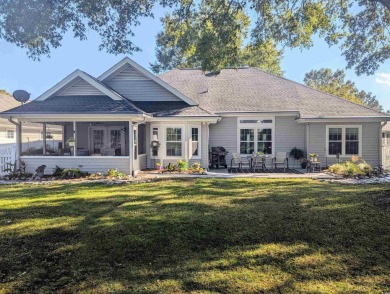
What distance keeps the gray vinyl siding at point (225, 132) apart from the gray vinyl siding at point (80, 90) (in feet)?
20.6

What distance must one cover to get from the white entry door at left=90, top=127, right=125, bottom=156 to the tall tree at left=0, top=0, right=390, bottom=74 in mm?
7035

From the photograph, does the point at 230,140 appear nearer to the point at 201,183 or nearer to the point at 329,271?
the point at 201,183

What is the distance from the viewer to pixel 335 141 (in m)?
15.6

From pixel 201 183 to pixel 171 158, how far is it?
461 centimetres

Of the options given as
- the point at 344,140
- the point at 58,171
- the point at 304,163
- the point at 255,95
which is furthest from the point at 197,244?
the point at 255,95

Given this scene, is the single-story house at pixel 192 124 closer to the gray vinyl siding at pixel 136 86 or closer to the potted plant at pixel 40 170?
the gray vinyl siding at pixel 136 86

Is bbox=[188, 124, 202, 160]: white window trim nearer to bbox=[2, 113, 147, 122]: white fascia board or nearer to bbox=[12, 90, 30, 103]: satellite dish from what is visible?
bbox=[2, 113, 147, 122]: white fascia board

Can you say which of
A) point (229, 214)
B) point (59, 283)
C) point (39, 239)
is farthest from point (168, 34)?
point (59, 283)

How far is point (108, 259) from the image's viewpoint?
4211mm

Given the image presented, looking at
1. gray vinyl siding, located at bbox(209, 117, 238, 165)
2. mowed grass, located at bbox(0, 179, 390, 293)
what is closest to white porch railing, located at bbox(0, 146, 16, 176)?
mowed grass, located at bbox(0, 179, 390, 293)

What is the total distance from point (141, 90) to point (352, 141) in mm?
11626

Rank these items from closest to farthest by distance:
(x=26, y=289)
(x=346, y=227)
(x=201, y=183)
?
(x=26, y=289) → (x=346, y=227) → (x=201, y=183)

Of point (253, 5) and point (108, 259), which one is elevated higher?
point (253, 5)

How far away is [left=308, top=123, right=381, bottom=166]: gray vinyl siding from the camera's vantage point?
15336 mm
